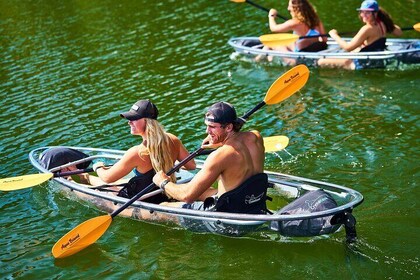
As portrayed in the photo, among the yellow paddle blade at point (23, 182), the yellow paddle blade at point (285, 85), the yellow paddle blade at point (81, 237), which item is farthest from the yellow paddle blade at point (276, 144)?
the yellow paddle blade at point (23, 182)

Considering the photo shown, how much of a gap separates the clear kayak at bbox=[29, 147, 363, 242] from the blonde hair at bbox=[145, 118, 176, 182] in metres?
0.43

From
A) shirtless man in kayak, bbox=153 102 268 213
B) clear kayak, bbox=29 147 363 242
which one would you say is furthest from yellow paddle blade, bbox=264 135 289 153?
shirtless man in kayak, bbox=153 102 268 213

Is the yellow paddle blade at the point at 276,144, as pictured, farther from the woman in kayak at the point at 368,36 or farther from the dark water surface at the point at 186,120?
the woman in kayak at the point at 368,36

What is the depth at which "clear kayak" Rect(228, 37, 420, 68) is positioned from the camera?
14297 mm

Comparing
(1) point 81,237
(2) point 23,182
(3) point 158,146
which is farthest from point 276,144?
(2) point 23,182

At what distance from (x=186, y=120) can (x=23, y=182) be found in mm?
4029

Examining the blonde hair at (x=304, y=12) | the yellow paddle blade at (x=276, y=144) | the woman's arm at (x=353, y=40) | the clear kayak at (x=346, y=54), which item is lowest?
the clear kayak at (x=346, y=54)

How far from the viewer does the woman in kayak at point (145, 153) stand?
8.82 metres

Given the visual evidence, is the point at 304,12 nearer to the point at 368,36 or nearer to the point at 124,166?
the point at 368,36

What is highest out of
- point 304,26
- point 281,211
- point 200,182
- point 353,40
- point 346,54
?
point 200,182

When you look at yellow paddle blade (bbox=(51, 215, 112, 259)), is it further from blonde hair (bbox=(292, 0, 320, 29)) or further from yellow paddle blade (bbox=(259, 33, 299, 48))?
blonde hair (bbox=(292, 0, 320, 29))

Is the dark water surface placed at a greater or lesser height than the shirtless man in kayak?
lesser

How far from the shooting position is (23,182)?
9.80 metres

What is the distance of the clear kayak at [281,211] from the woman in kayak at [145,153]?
0.20m
